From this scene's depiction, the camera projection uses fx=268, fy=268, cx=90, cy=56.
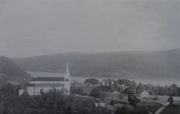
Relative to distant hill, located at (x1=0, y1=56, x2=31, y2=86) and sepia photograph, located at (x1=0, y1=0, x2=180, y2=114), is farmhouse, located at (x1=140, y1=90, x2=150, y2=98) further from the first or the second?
distant hill, located at (x1=0, y1=56, x2=31, y2=86)

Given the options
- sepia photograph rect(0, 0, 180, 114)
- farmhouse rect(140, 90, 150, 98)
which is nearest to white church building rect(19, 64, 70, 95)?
sepia photograph rect(0, 0, 180, 114)

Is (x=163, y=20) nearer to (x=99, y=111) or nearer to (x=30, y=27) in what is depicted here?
(x=99, y=111)

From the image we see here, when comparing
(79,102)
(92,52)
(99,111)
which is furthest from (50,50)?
(99,111)

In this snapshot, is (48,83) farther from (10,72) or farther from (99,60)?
(99,60)

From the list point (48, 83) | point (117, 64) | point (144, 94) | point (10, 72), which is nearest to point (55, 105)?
point (48, 83)

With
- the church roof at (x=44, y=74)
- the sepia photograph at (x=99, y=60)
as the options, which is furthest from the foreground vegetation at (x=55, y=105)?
the church roof at (x=44, y=74)
